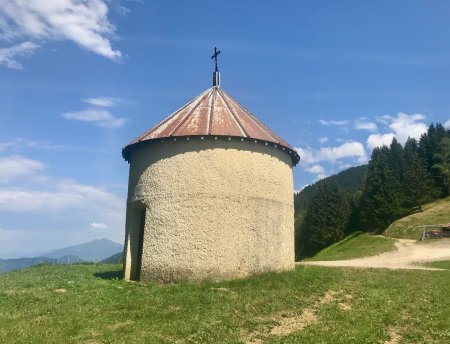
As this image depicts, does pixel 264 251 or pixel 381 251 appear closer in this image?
pixel 264 251

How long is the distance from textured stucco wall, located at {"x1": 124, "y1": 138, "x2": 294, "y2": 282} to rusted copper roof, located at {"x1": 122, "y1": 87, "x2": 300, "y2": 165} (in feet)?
1.15

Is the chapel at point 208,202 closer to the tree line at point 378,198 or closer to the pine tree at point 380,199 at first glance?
the pine tree at point 380,199

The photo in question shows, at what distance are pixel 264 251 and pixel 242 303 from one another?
3.84 meters

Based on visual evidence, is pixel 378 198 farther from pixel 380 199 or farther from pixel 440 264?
pixel 440 264

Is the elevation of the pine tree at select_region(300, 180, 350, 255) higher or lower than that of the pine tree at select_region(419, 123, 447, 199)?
lower

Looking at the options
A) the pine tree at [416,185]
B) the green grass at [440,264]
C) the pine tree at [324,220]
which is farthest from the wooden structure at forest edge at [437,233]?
the pine tree at [324,220]

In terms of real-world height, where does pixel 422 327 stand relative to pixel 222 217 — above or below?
below

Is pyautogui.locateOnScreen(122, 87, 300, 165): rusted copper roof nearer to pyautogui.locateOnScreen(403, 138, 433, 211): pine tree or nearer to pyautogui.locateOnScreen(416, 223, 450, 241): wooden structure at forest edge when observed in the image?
pyautogui.locateOnScreen(416, 223, 450, 241): wooden structure at forest edge

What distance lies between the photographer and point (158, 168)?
16312 mm

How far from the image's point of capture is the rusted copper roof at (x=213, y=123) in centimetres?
1627

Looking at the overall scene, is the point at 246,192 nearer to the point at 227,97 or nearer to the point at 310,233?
the point at 227,97

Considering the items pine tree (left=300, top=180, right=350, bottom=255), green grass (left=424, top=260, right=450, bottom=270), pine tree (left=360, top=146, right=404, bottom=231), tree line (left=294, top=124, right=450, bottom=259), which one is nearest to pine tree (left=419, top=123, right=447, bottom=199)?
tree line (left=294, top=124, right=450, bottom=259)

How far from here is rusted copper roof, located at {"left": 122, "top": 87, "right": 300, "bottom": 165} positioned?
16.3 m

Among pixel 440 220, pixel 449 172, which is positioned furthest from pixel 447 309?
pixel 449 172
